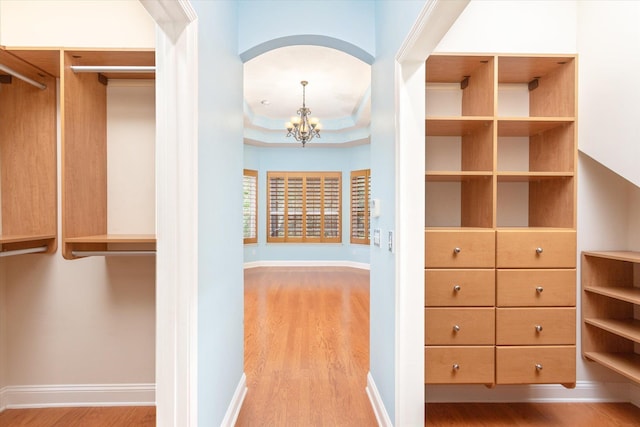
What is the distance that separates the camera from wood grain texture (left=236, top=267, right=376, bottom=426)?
7.18ft

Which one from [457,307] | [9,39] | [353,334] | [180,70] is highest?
[9,39]

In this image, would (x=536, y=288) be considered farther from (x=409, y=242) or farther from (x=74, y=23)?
(x=74, y=23)

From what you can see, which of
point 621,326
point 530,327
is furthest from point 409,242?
point 621,326

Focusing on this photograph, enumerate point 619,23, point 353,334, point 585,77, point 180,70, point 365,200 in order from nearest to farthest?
point 180,70 < point 619,23 < point 585,77 < point 353,334 < point 365,200

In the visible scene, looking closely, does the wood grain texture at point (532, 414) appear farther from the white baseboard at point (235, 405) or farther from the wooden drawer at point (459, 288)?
the white baseboard at point (235, 405)

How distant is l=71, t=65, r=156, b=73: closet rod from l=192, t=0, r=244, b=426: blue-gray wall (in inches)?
19.2

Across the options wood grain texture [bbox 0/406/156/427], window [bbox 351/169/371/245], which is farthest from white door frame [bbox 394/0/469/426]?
Result: window [bbox 351/169/371/245]

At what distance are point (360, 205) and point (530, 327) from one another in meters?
5.49

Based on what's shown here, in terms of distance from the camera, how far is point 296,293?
17.2 feet

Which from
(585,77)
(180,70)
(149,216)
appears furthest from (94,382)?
(585,77)

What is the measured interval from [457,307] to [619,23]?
197 cm

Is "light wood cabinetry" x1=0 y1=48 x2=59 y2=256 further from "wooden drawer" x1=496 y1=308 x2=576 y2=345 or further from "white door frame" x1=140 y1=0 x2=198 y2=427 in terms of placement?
"wooden drawer" x1=496 y1=308 x2=576 y2=345

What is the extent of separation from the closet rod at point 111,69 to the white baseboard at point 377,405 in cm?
239

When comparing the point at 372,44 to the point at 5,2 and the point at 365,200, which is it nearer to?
the point at 5,2
